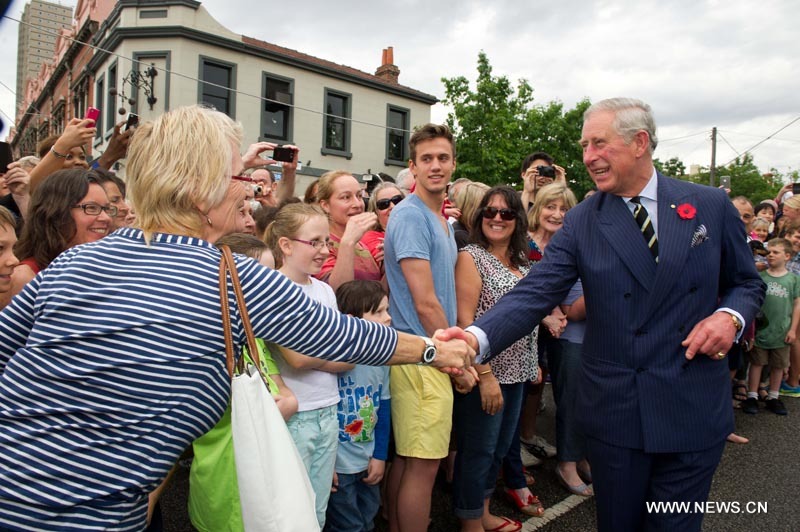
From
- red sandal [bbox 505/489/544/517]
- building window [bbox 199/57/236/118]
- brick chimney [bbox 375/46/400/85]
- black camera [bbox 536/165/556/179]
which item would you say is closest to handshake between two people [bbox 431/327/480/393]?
red sandal [bbox 505/489/544/517]

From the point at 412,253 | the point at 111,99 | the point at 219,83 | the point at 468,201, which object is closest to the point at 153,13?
the point at 219,83

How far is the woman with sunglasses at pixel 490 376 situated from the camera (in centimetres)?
312

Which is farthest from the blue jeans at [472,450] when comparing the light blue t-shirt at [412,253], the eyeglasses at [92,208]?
the eyeglasses at [92,208]

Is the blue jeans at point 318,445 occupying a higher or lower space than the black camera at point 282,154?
lower

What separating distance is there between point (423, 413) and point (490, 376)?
44cm

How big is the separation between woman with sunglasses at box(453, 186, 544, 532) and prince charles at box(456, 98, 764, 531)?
75 cm

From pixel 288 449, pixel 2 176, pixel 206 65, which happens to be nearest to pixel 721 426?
pixel 288 449

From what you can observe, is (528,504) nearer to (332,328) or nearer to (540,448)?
(540,448)

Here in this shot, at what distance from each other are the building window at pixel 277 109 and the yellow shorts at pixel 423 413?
53.9 feet

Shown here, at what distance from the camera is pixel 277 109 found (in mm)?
18438

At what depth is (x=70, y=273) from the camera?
4.63ft

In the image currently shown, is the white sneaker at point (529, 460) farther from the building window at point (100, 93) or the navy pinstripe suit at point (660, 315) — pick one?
the building window at point (100, 93)

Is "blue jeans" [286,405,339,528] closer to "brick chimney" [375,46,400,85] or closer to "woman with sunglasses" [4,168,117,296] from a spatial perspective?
"woman with sunglasses" [4,168,117,296]

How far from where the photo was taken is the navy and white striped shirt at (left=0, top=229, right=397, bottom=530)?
1346mm
